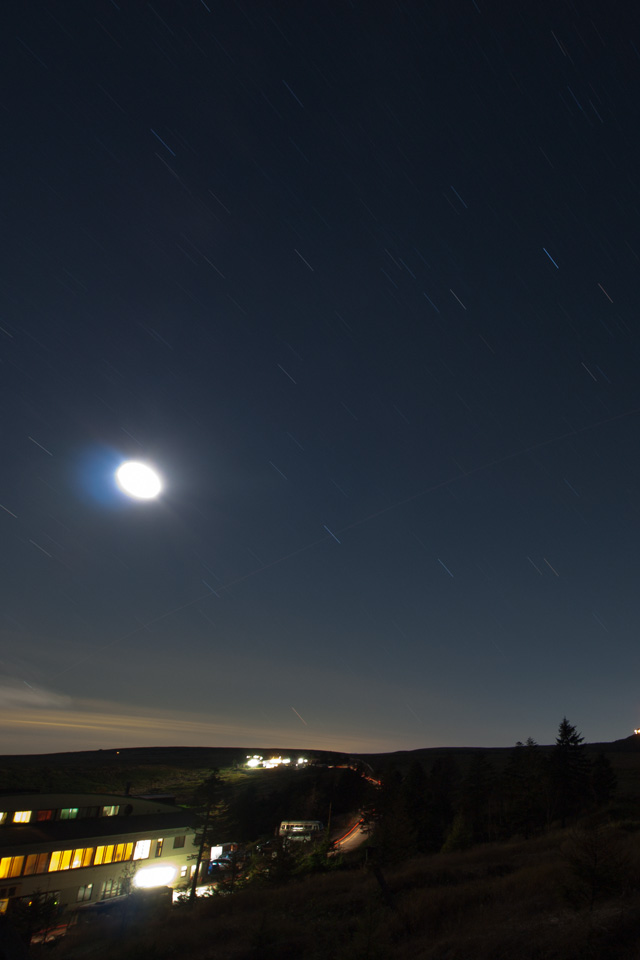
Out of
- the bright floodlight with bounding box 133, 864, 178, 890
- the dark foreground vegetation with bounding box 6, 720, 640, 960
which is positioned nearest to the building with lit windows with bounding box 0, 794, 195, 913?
the bright floodlight with bounding box 133, 864, 178, 890

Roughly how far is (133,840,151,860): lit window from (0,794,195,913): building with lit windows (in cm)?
8

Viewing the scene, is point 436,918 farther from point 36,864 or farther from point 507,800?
point 507,800

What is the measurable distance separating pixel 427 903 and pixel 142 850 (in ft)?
122

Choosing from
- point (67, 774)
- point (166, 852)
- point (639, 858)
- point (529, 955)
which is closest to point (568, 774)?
point (639, 858)

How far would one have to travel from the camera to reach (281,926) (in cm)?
2155

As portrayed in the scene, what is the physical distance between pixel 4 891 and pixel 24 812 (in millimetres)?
6100

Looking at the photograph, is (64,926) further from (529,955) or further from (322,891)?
(529,955)

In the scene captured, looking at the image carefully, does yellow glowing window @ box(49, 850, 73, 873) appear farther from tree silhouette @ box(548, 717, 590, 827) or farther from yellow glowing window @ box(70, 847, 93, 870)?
tree silhouette @ box(548, 717, 590, 827)

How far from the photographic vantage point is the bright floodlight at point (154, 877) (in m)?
45.2

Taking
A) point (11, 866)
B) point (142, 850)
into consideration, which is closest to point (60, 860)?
point (11, 866)

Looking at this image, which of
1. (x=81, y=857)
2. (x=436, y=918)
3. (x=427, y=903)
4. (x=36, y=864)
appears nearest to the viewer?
(x=436, y=918)

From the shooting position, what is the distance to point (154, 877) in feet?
153

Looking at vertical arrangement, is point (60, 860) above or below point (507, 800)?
below

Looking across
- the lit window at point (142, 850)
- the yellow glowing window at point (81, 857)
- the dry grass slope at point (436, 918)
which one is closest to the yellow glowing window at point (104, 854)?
the yellow glowing window at point (81, 857)
